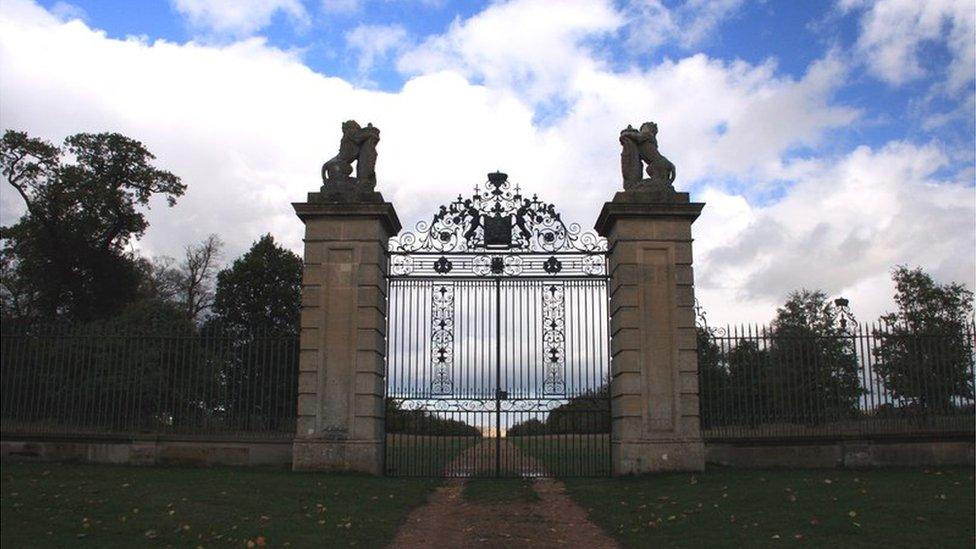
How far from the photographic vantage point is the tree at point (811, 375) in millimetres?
14328

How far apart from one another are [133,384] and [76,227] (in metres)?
22.9

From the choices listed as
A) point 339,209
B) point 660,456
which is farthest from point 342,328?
point 660,456

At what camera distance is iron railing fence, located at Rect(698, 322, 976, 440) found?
14266mm

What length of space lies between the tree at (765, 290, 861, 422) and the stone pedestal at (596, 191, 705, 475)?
149 cm

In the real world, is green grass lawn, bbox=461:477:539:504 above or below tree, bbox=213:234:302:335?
below

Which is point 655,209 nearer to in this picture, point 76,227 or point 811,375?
point 811,375

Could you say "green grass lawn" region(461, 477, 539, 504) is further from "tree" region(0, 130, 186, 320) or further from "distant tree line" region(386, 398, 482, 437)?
"tree" region(0, 130, 186, 320)

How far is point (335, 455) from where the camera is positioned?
46.1ft

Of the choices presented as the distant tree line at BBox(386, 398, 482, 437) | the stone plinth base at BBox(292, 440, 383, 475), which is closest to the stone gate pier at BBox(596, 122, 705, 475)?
the distant tree line at BBox(386, 398, 482, 437)

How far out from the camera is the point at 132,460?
1418 cm

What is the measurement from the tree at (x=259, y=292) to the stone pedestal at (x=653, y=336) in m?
23.2

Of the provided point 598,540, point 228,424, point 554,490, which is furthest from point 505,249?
point 598,540

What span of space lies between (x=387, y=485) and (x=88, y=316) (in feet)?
88.1

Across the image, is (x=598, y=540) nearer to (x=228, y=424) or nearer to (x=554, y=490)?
(x=554, y=490)
